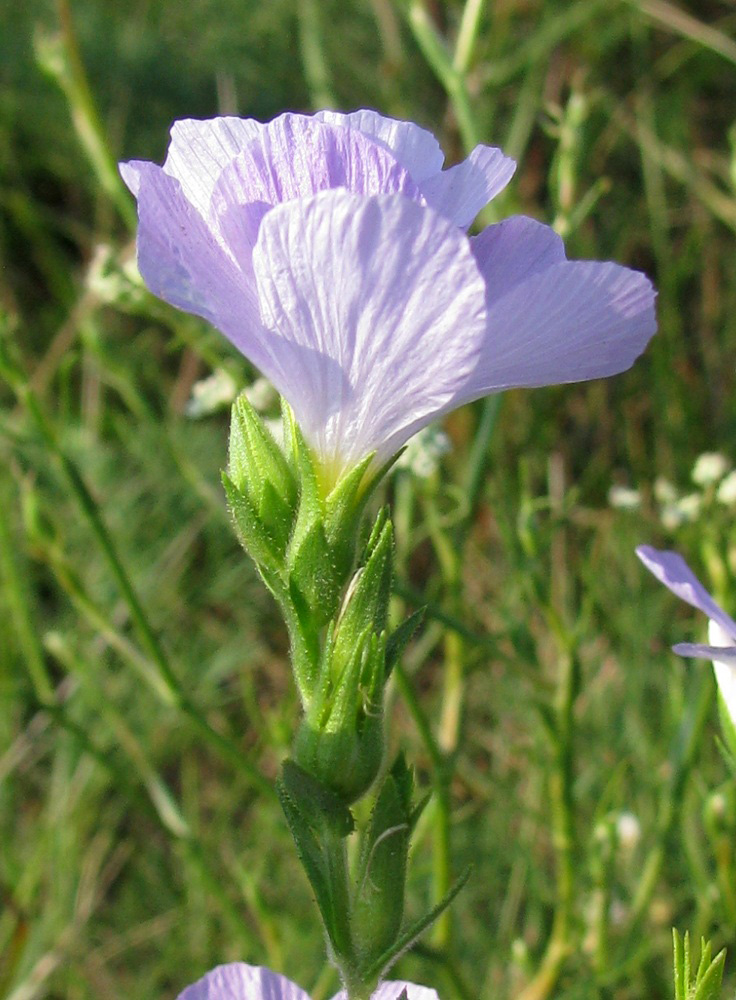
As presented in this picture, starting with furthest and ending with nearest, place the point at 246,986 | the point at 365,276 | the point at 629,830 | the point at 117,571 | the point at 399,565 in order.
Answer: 1. the point at 629,830
2. the point at 399,565
3. the point at 117,571
4. the point at 246,986
5. the point at 365,276

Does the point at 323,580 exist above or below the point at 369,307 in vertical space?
below

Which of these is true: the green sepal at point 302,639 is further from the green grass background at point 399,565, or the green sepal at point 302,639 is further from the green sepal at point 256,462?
the green grass background at point 399,565

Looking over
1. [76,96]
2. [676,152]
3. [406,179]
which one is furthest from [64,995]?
[676,152]

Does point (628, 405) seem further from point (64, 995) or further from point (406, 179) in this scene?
point (406, 179)

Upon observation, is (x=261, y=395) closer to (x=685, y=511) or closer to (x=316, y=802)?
(x=685, y=511)

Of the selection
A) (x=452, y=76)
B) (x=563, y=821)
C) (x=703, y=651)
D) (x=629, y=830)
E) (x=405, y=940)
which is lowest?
(x=629, y=830)

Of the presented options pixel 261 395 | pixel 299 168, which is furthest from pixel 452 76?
pixel 299 168

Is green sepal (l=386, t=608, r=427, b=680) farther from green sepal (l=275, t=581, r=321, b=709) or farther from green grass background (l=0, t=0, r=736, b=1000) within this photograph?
green grass background (l=0, t=0, r=736, b=1000)
